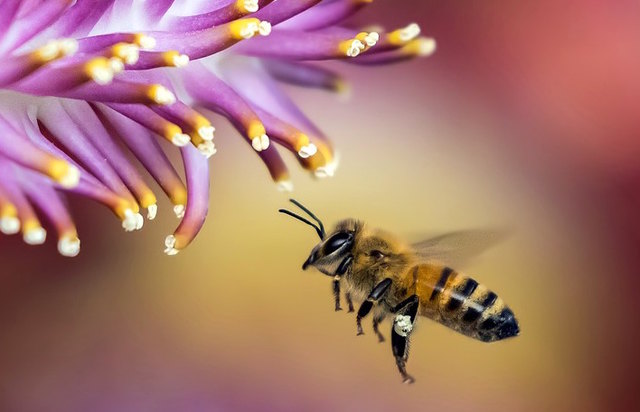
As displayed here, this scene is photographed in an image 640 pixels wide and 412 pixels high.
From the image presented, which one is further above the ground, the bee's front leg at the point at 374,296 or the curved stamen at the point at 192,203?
the curved stamen at the point at 192,203

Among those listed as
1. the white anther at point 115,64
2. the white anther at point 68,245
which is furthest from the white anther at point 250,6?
the white anther at point 68,245

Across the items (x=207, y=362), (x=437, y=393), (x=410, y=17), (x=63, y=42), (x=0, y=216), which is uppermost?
(x=410, y=17)

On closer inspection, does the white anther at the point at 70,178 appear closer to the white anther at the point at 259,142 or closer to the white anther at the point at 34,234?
the white anther at the point at 34,234

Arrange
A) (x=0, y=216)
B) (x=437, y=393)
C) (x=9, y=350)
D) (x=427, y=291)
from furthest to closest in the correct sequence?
1. (x=437, y=393)
2. (x=9, y=350)
3. (x=427, y=291)
4. (x=0, y=216)

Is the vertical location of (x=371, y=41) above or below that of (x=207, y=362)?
above

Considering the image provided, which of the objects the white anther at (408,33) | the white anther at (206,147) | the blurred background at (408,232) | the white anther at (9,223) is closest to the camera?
the white anther at (9,223)

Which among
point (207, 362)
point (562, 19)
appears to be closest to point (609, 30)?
point (562, 19)

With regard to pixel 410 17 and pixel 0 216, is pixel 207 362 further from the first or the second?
pixel 0 216
